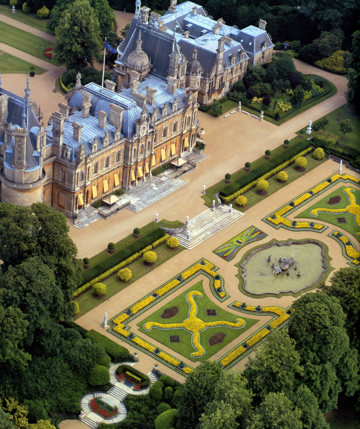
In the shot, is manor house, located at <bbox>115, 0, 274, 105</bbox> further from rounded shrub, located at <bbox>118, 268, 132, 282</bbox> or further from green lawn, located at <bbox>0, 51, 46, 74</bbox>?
rounded shrub, located at <bbox>118, 268, 132, 282</bbox>

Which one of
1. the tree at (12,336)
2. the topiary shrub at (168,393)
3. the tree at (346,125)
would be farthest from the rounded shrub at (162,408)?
the tree at (346,125)

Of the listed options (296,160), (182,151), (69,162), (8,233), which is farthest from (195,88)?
(8,233)

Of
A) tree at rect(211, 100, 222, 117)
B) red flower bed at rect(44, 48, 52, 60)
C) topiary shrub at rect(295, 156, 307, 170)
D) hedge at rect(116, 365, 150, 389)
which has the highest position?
tree at rect(211, 100, 222, 117)

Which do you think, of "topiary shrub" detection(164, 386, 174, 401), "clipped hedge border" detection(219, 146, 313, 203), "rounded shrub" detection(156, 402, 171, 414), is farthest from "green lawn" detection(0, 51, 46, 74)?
"rounded shrub" detection(156, 402, 171, 414)

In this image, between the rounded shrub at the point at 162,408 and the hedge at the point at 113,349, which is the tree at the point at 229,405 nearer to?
the rounded shrub at the point at 162,408

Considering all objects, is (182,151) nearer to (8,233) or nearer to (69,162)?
(69,162)
